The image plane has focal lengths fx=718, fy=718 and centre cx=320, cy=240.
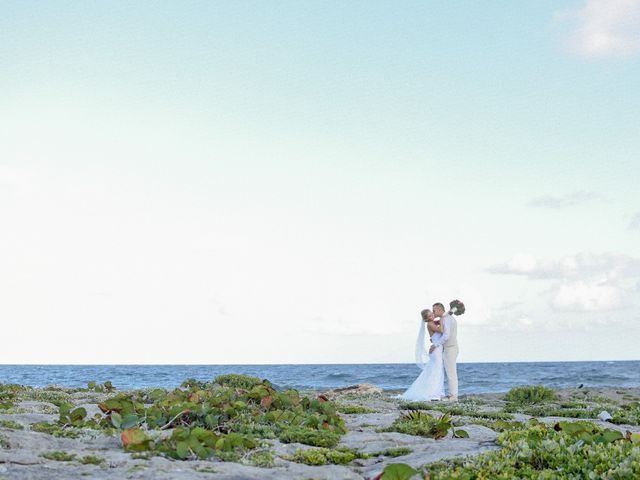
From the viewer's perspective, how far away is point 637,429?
1172 cm

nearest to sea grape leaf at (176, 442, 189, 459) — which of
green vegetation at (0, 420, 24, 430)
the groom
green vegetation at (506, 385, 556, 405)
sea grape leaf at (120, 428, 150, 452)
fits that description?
sea grape leaf at (120, 428, 150, 452)

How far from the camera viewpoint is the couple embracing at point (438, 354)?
Answer: 20.4 meters

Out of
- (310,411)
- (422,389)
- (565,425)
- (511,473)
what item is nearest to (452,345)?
(422,389)

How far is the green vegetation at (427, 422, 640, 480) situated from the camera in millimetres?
6348

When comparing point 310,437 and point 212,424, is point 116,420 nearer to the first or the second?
point 212,424

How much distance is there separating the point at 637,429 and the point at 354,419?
15.2 ft

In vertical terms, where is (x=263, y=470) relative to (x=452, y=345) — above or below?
below

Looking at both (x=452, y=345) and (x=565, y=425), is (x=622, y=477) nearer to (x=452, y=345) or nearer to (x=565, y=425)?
(x=565, y=425)

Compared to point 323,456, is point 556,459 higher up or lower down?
higher up

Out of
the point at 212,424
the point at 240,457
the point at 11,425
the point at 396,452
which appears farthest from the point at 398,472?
the point at 11,425

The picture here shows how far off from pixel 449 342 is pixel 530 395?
269cm

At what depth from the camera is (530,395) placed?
62.8ft

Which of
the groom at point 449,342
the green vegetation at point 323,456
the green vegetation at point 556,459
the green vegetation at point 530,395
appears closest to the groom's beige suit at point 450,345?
the groom at point 449,342

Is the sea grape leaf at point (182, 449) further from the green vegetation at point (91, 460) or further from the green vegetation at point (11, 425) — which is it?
the green vegetation at point (11, 425)
